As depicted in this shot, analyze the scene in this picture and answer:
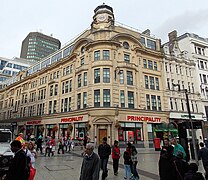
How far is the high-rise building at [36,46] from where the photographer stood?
397 ft

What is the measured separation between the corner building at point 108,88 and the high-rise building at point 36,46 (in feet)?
315

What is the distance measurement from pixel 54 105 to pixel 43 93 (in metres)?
5.75

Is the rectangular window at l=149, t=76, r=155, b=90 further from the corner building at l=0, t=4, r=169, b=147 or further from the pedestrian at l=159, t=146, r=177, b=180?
the pedestrian at l=159, t=146, r=177, b=180

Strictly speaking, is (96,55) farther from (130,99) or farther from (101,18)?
(130,99)

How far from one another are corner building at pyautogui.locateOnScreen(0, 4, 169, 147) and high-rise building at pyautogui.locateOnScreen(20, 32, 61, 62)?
3785 inches

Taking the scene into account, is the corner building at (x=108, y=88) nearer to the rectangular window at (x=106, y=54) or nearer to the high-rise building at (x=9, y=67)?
the rectangular window at (x=106, y=54)

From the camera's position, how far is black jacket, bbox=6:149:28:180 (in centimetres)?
374

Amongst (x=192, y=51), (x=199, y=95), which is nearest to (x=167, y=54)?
(x=192, y=51)

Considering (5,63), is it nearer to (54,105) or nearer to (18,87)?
(18,87)

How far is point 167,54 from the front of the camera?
33.9m

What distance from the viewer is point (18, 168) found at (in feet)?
12.5

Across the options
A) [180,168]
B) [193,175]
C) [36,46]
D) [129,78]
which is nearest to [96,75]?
[129,78]

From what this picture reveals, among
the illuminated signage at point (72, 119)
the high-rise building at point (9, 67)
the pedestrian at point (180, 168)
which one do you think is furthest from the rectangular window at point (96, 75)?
the high-rise building at point (9, 67)

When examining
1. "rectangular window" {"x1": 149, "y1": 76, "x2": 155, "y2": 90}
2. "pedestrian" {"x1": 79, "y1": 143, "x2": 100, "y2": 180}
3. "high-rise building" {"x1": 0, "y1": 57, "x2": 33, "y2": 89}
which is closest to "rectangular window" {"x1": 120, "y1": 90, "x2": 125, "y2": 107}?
"rectangular window" {"x1": 149, "y1": 76, "x2": 155, "y2": 90}
